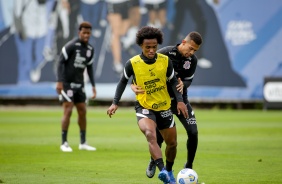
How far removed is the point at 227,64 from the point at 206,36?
182cm

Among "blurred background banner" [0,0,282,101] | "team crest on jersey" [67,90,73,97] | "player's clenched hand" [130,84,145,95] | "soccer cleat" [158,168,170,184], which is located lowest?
"blurred background banner" [0,0,282,101]

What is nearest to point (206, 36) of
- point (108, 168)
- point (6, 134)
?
point (6, 134)

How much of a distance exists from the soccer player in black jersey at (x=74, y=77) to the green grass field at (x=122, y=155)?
0.72m

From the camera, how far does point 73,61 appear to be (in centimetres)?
1902

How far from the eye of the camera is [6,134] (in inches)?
928

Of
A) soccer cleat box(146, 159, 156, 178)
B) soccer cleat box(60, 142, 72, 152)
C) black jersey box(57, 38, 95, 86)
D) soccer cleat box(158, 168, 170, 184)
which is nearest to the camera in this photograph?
soccer cleat box(158, 168, 170, 184)

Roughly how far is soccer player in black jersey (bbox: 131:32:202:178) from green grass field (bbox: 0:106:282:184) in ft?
1.78

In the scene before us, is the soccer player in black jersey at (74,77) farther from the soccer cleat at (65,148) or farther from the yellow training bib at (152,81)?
the yellow training bib at (152,81)

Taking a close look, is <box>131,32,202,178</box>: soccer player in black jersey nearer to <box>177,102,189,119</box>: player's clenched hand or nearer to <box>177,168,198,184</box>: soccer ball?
<box>177,102,189,119</box>: player's clenched hand

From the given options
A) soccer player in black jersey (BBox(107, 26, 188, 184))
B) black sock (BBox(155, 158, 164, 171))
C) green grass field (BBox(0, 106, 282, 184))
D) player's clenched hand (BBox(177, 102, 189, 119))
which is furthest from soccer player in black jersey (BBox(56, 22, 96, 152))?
black sock (BBox(155, 158, 164, 171))

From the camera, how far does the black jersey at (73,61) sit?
18844 mm

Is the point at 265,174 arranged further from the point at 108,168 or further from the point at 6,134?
the point at 6,134

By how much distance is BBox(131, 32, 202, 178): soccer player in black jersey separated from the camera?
1279 centimetres

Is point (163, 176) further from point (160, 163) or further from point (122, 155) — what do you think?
point (122, 155)
